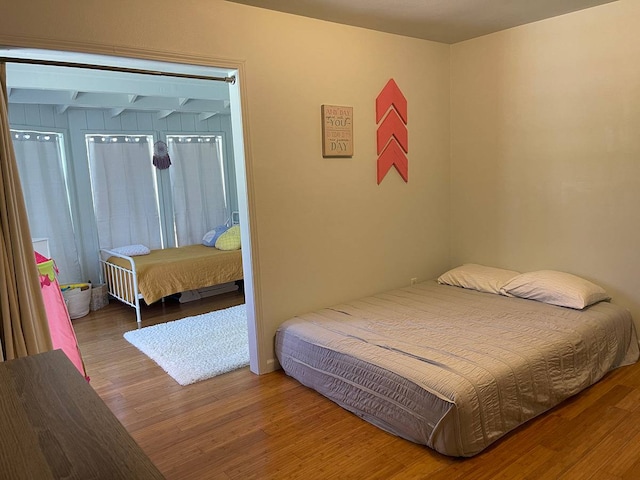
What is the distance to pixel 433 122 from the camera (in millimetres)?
4184

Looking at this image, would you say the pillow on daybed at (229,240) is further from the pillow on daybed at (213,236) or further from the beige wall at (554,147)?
the beige wall at (554,147)

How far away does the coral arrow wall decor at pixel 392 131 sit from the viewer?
12.3 feet

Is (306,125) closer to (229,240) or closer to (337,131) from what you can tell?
(337,131)

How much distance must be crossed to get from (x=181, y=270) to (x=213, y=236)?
1064mm

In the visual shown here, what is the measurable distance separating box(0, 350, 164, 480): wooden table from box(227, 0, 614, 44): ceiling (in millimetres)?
2531

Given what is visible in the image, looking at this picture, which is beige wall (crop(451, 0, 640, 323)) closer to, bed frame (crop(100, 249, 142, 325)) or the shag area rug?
the shag area rug

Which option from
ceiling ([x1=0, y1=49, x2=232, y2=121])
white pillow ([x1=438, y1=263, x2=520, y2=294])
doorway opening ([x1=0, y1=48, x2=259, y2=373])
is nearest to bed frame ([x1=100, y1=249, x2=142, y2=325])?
doorway opening ([x1=0, y1=48, x2=259, y2=373])

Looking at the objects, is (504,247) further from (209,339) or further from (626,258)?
(209,339)

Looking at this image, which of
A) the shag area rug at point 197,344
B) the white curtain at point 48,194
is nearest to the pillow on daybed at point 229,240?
the shag area rug at point 197,344

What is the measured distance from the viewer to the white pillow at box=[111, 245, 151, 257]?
5.43 metres

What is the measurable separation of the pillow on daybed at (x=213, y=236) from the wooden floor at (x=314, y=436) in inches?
112

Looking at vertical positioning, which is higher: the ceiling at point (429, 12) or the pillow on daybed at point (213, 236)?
the ceiling at point (429, 12)

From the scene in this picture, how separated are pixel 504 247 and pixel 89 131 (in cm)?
473

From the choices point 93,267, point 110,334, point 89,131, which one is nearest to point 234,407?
→ point 110,334
